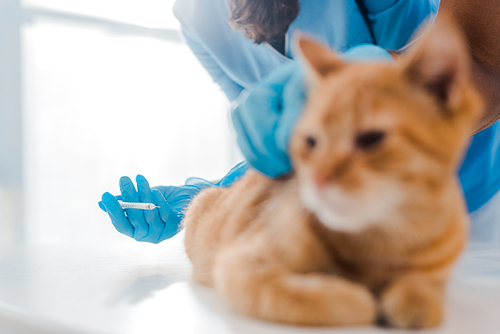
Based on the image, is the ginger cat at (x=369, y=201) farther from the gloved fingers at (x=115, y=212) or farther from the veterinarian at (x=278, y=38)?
the gloved fingers at (x=115, y=212)

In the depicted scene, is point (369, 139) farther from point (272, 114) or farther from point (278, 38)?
point (278, 38)

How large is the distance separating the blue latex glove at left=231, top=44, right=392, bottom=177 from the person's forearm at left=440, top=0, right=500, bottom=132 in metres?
0.51

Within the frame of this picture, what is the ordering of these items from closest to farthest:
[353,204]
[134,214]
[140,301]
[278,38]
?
[353,204] → [140,301] → [134,214] → [278,38]

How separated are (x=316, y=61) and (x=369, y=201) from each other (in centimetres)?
20

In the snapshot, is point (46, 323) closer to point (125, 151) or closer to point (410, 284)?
point (410, 284)

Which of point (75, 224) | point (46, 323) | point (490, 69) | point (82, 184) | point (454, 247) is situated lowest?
point (75, 224)

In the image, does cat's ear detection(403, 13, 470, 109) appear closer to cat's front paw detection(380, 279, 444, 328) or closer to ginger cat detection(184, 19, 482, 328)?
ginger cat detection(184, 19, 482, 328)

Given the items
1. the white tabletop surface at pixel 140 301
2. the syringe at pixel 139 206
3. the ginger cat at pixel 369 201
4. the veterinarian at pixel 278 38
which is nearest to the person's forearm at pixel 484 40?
the veterinarian at pixel 278 38

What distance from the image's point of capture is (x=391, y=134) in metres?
0.42

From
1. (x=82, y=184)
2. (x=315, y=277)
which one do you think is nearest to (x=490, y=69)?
(x=315, y=277)

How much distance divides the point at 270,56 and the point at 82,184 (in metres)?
1.65

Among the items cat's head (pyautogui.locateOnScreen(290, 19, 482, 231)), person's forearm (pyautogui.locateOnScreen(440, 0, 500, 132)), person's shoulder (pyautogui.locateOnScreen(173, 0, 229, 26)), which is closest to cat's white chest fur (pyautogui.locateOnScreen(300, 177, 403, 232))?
cat's head (pyautogui.locateOnScreen(290, 19, 482, 231))

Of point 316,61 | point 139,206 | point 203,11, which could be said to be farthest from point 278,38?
point 316,61

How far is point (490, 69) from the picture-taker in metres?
1.07
